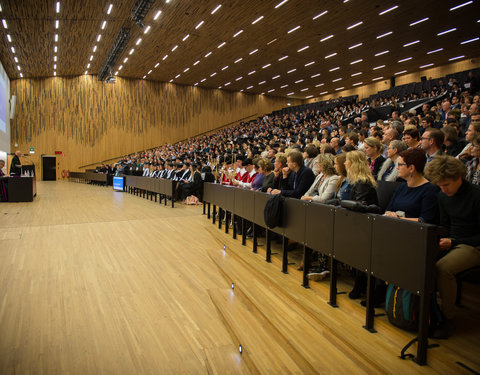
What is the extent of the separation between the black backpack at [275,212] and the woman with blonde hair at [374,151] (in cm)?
118

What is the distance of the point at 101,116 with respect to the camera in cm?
2153

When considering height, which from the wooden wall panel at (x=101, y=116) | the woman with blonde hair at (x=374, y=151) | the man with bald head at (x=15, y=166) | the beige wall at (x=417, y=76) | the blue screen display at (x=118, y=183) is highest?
the beige wall at (x=417, y=76)

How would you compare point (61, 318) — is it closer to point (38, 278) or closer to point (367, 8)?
point (38, 278)

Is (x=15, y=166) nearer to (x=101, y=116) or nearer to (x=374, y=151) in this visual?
(x=374, y=151)

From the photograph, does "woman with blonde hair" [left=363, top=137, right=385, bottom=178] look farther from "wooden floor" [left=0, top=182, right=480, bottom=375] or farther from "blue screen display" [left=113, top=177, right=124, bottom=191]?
"blue screen display" [left=113, top=177, right=124, bottom=191]

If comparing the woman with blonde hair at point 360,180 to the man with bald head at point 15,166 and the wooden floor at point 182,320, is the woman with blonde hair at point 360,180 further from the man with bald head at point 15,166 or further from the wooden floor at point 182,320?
the man with bald head at point 15,166

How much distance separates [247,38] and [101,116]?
11980 millimetres

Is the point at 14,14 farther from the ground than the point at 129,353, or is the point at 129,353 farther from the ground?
the point at 14,14

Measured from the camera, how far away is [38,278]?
11.7 feet

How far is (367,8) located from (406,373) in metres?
11.7

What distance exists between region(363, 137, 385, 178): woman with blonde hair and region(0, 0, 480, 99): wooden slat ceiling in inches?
332

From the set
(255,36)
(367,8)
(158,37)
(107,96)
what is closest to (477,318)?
(367,8)

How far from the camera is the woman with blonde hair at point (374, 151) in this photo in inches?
155

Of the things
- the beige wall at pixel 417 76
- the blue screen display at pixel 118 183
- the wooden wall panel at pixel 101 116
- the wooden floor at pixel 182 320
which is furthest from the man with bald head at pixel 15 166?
the beige wall at pixel 417 76
